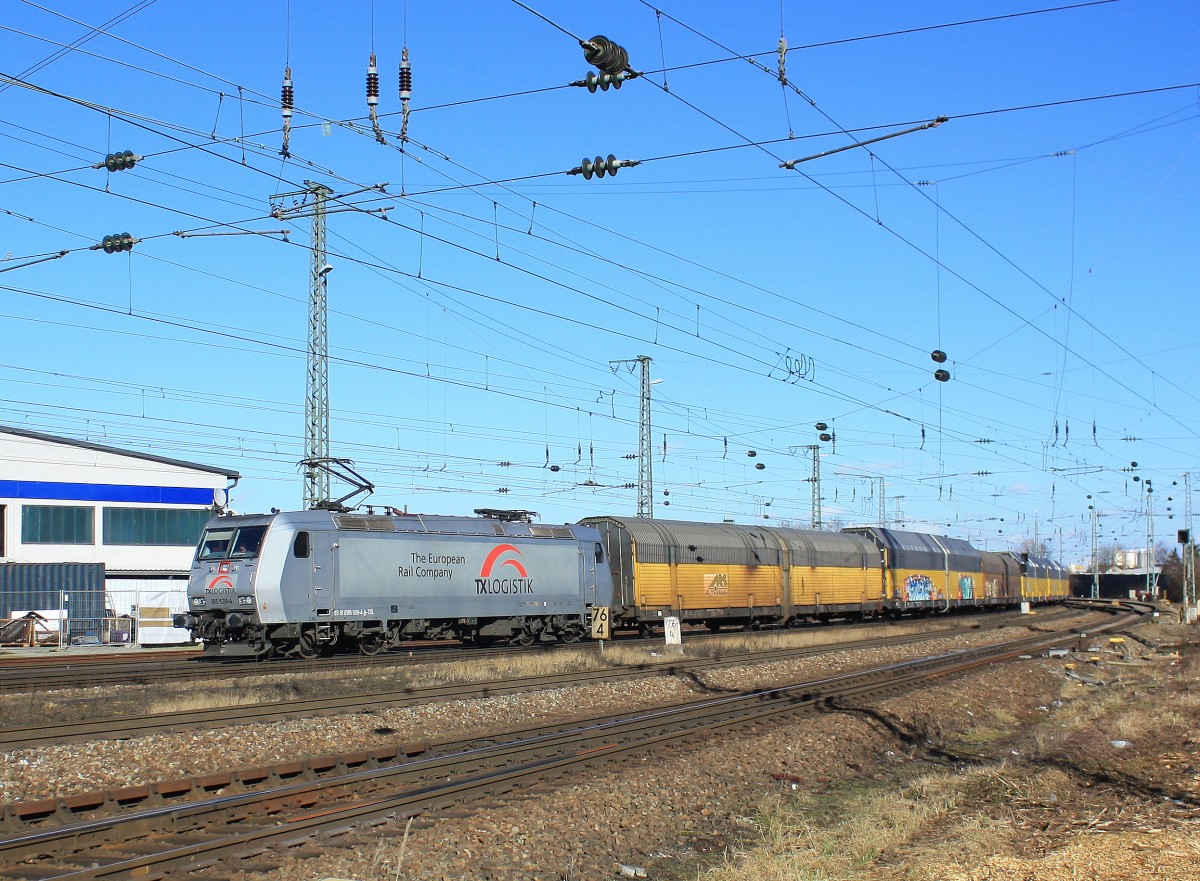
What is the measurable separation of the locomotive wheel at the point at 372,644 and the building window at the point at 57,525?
30553mm

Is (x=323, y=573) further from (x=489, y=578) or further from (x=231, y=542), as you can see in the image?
(x=489, y=578)

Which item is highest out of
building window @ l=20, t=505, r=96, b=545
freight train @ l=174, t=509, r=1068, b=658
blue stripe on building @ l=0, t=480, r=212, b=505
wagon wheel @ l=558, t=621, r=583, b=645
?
blue stripe on building @ l=0, t=480, r=212, b=505

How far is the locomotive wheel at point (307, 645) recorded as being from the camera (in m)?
27.6

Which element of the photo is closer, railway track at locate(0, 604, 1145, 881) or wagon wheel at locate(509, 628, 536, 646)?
railway track at locate(0, 604, 1145, 881)

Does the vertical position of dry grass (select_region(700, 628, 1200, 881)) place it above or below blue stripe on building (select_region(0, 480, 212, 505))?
below

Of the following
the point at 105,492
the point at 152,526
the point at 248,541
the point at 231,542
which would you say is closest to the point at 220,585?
the point at 231,542

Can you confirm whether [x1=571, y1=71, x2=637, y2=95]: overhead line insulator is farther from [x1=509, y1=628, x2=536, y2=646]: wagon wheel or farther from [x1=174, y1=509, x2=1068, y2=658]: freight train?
[x1=509, y1=628, x2=536, y2=646]: wagon wheel

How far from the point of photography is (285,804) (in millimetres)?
11805

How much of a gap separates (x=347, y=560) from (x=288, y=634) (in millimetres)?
2300

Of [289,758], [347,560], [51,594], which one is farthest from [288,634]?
[51,594]

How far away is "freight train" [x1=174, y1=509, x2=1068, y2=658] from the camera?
88.7 ft

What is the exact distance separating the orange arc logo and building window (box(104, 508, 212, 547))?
29.4 metres

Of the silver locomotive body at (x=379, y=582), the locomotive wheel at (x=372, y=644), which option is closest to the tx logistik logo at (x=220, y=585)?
the silver locomotive body at (x=379, y=582)

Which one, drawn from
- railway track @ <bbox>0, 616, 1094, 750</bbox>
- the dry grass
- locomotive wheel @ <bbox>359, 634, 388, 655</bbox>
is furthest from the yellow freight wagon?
the dry grass
